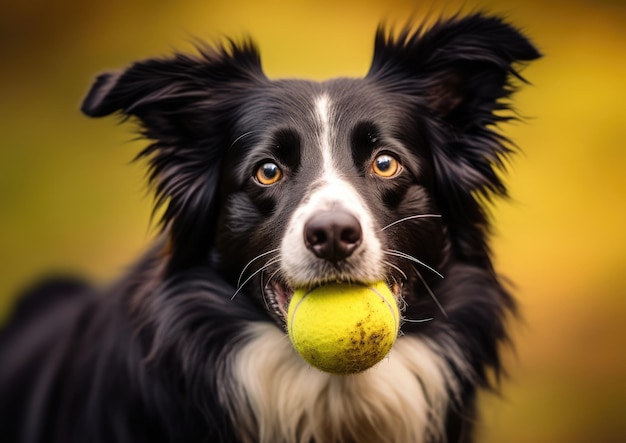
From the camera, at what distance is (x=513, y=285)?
10.3 feet

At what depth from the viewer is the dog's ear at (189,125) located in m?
3.02

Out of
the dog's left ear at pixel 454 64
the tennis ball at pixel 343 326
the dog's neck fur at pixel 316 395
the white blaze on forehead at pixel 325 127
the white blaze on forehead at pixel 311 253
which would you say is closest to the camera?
the tennis ball at pixel 343 326

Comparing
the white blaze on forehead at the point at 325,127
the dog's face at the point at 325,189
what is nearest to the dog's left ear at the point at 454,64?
the dog's face at the point at 325,189

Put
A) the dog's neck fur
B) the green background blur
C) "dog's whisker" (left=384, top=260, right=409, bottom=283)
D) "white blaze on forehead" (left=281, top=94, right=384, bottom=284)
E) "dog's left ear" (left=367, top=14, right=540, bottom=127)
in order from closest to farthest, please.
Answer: "white blaze on forehead" (left=281, top=94, right=384, bottom=284) → "dog's whisker" (left=384, top=260, right=409, bottom=283) → the dog's neck fur → "dog's left ear" (left=367, top=14, right=540, bottom=127) → the green background blur

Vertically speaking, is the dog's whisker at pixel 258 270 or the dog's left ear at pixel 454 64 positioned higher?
the dog's left ear at pixel 454 64

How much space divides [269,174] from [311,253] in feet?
1.52

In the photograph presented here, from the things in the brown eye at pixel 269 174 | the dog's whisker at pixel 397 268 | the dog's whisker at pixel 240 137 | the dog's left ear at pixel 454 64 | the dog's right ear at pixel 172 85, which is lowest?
the dog's whisker at pixel 397 268

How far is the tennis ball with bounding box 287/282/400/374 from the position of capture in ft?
7.66

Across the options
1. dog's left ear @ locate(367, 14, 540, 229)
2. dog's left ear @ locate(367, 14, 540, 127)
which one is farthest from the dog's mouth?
dog's left ear @ locate(367, 14, 540, 127)

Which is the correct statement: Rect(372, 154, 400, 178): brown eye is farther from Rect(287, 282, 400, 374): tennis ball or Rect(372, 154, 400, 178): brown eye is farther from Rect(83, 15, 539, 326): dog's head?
Rect(287, 282, 400, 374): tennis ball

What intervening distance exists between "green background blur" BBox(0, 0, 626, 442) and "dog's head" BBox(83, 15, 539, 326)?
4.74 ft

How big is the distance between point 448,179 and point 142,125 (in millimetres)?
1247

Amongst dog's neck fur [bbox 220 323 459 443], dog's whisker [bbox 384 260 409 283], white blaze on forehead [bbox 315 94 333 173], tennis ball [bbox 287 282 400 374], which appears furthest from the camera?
dog's neck fur [bbox 220 323 459 443]

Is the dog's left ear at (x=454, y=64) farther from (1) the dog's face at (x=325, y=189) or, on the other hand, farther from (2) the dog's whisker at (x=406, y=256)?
(2) the dog's whisker at (x=406, y=256)
